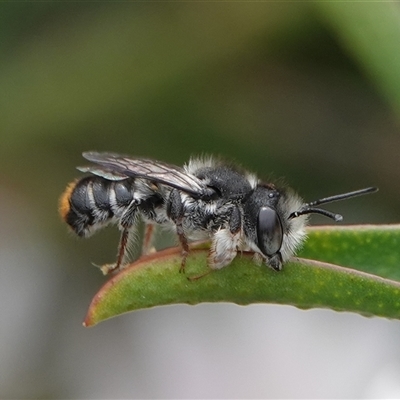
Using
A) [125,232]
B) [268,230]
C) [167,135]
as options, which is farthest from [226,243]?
[167,135]

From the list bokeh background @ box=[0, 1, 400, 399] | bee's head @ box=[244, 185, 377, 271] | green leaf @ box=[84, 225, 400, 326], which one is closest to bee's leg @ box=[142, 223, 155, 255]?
bee's head @ box=[244, 185, 377, 271]

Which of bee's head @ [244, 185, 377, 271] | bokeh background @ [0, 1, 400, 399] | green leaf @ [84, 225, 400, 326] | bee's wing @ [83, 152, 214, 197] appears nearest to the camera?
green leaf @ [84, 225, 400, 326]

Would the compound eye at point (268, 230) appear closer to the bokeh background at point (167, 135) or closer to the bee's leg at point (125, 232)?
the bee's leg at point (125, 232)

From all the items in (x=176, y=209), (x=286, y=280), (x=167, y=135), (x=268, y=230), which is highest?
(x=167, y=135)

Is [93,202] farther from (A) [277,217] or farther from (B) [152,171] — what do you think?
(A) [277,217]

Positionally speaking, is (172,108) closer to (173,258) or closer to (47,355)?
(47,355)

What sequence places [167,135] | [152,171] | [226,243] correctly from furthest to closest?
[167,135], [152,171], [226,243]

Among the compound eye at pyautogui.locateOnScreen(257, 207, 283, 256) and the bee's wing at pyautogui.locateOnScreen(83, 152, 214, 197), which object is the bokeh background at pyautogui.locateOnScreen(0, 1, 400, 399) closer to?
the bee's wing at pyautogui.locateOnScreen(83, 152, 214, 197)
